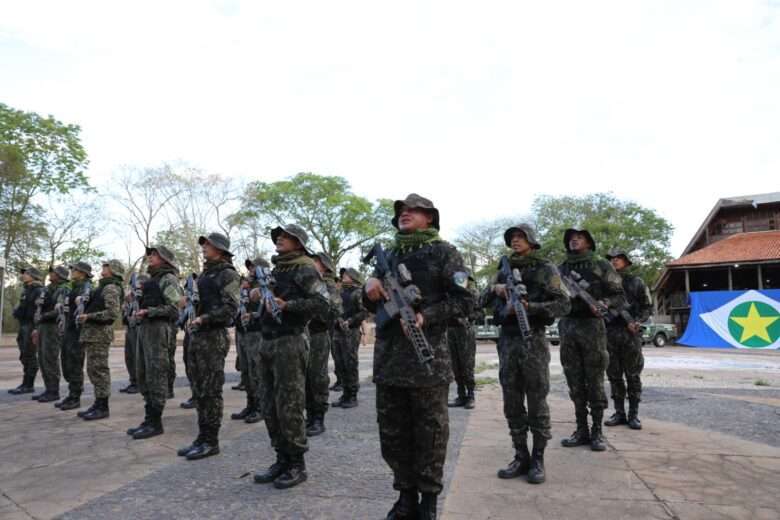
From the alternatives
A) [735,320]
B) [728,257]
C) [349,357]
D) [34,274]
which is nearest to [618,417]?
[349,357]

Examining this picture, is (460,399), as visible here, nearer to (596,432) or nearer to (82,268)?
(596,432)

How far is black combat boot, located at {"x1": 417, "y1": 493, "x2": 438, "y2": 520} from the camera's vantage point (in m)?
3.02

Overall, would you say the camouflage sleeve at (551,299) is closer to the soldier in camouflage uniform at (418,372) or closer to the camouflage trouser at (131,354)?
the soldier in camouflage uniform at (418,372)

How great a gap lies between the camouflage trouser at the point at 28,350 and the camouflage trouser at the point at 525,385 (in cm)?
832

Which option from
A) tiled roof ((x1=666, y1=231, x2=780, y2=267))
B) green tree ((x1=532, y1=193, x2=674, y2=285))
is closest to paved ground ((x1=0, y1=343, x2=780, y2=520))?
tiled roof ((x1=666, y1=231, x2=780, y2=267))

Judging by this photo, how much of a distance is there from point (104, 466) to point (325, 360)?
269 cm

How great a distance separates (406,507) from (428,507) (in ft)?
0.45

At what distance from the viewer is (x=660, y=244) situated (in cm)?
3981

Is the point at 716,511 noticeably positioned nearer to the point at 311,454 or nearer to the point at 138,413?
the point at 311,454

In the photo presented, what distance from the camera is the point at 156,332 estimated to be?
555 cm

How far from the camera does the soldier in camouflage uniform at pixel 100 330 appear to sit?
21.4ft

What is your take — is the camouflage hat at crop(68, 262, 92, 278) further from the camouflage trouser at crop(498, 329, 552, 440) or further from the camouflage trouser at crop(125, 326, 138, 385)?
the camouflage trouser at crop(498, 329, 552, 440)

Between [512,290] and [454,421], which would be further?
[454,421]

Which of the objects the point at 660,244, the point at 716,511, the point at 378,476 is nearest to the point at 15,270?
the point at 378,476
